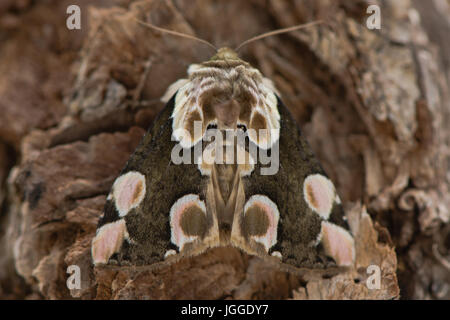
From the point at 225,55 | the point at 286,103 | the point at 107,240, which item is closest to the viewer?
the point at 107,240

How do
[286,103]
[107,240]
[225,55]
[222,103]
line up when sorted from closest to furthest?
[107,240], [222,103], [225,55], [286,103]

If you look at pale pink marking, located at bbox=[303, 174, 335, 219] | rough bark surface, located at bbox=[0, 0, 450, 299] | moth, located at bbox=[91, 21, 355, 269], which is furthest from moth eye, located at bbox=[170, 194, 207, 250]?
pale pink marking, located at bbox=[303, 174, 335, 219]

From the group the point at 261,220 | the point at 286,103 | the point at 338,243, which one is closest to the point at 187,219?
the point at 261,220

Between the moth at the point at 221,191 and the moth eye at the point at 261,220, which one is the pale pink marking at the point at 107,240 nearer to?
the moth at the point at 221,191

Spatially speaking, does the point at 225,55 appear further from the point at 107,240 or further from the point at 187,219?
the point at 107,240

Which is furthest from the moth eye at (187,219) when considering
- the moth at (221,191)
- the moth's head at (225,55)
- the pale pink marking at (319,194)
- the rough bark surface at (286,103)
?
the moth's head at (225,55)

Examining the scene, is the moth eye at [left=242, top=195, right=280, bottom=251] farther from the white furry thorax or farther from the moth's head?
the moth's head
